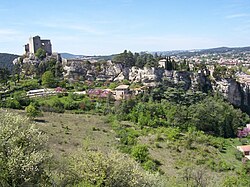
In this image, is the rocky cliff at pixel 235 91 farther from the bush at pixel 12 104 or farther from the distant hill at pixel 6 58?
the distant hill at pixel 6 58

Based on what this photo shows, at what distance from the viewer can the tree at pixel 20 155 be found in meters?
15.9

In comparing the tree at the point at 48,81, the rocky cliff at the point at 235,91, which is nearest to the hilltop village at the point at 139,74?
the rocky cliff at the point at 235,91

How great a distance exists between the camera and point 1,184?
51.6 ft

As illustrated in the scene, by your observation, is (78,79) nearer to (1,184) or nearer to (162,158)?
(162,158)

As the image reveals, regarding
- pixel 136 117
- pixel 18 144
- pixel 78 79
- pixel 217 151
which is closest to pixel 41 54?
pixel 78 79

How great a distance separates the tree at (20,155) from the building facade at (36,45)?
77.1 meters

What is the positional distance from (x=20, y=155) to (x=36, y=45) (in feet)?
266

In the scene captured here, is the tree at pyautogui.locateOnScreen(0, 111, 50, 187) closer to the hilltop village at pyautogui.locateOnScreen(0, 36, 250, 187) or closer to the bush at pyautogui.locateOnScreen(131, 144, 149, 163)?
the hilltop village at pyautogui.locateOnScreen(0, 36, 250, 187)

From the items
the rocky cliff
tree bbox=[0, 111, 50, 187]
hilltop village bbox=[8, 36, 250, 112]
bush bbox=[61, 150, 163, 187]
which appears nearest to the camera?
tree bbox=[0, 111, 50, 187]

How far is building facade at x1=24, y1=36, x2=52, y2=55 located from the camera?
91.9 m

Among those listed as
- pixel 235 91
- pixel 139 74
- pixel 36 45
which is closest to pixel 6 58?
pixel 36 45

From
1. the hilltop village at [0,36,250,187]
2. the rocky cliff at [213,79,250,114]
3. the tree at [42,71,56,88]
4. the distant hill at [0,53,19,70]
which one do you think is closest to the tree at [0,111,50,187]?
the hilltop village at [0,36,250,187]

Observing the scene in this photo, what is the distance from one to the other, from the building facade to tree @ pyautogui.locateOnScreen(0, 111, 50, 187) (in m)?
77.1

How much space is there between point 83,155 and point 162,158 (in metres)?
17.0
